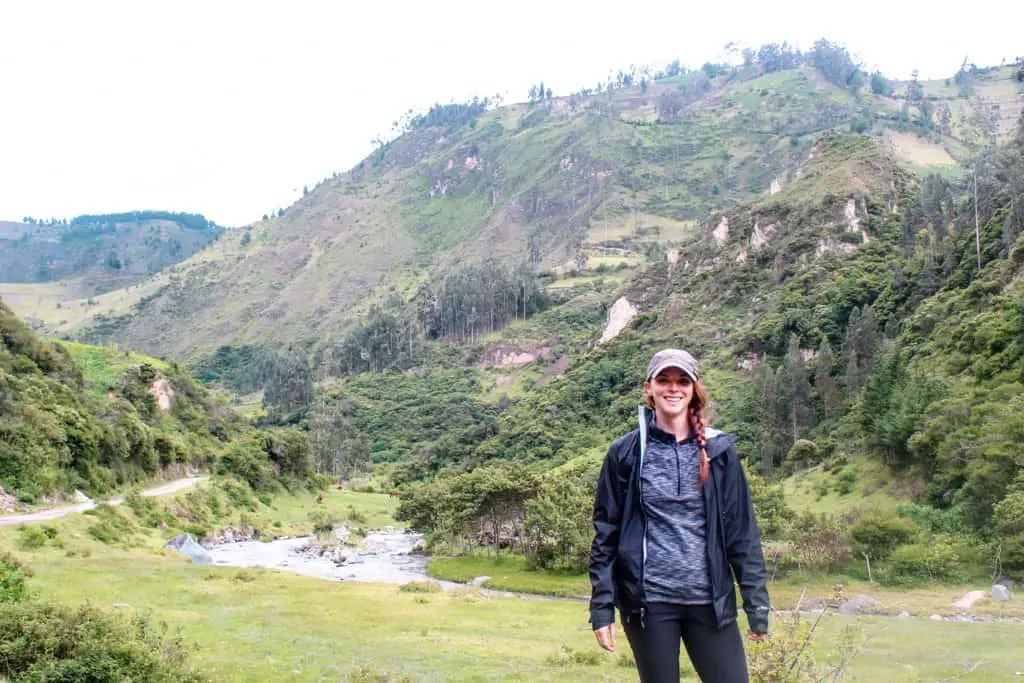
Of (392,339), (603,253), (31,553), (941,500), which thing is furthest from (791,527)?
(603,253)

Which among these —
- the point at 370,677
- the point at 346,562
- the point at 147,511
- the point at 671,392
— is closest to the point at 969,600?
the point at 370,677

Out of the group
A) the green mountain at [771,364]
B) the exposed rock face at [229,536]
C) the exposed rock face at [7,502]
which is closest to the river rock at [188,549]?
the exposed rock face at [7,502]

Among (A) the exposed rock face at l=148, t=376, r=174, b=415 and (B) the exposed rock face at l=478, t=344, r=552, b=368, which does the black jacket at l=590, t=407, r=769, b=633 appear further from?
(B) the exposed rock face at l=478, t=344, r=552, b=368

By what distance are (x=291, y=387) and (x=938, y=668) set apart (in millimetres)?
135347

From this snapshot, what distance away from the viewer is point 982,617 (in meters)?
24.0

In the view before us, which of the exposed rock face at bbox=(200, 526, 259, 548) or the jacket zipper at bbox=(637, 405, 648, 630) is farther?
the exposed rock face at bbox=(200, 526, 259, 548)

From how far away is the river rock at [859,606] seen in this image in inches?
1028

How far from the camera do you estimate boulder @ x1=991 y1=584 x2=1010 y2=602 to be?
25.5 meters

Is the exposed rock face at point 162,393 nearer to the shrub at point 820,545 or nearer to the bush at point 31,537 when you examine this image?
the bush at point 31,537

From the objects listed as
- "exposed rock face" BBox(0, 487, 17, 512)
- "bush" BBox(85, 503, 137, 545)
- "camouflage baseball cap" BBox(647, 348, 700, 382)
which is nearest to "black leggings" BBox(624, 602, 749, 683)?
"camouflage baseball cap" BBox(647, 348, 700, 382)

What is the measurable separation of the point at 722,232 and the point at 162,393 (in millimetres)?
79904

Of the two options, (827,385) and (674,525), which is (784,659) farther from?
(827,385)

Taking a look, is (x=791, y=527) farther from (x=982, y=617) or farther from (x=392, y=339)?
(x=392, y=339)

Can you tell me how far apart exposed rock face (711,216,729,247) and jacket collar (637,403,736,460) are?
349 ft
